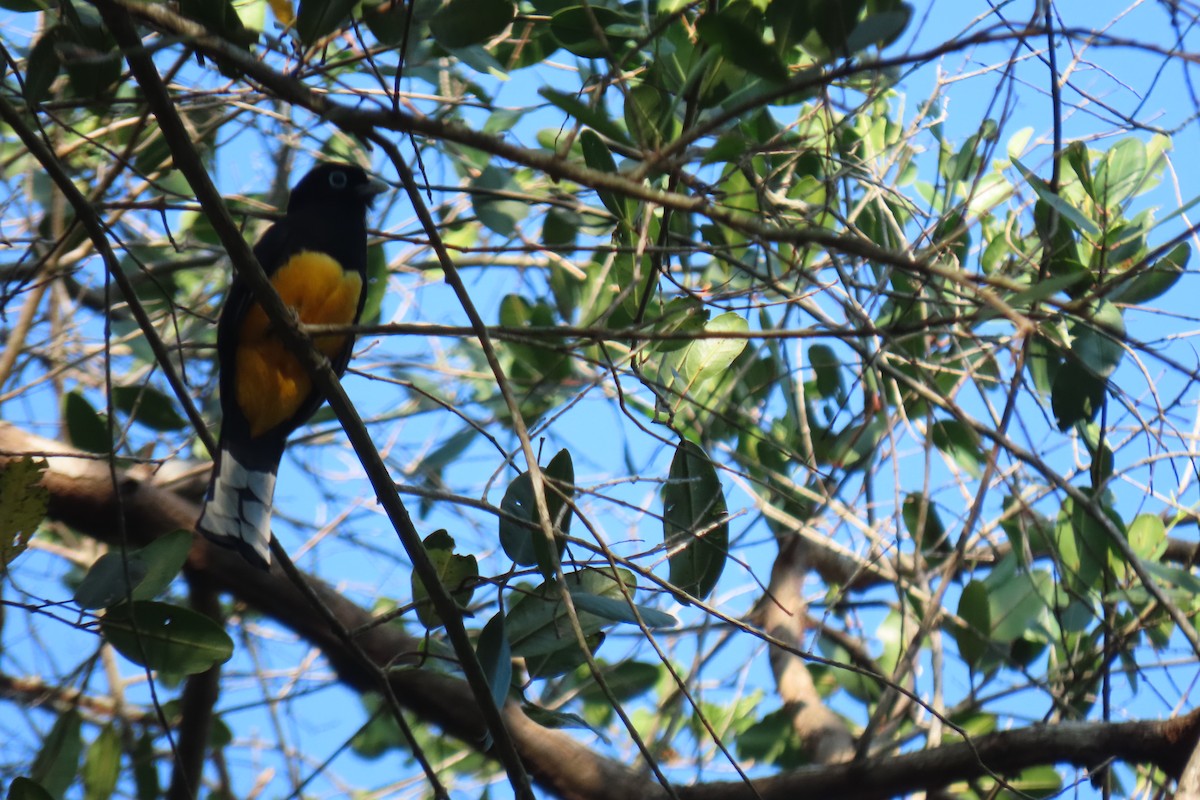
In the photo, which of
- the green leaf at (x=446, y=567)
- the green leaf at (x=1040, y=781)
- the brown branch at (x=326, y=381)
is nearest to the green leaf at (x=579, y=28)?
the brown branch at (x=326, y=381)

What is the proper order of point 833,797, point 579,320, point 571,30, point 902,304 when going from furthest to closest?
1. point 579,320
2. point 902,304
3. point 833,797
4. point 571,30

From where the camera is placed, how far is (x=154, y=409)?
3.71 m

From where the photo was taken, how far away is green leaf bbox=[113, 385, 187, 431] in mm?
3701

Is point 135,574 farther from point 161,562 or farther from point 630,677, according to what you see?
point 630,677

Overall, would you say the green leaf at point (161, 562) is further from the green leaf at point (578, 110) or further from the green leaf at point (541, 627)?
the green leaf at point (578, 110)

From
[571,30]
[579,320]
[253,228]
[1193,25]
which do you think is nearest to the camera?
[1193,25]

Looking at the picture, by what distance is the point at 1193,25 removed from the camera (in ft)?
6.67

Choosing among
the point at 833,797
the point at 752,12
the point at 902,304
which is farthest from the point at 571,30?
the point at 833,797

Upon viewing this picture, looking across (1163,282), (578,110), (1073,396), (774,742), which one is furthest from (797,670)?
(578,110)

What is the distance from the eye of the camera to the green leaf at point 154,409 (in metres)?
3.70

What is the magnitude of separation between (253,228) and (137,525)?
185 centimetres

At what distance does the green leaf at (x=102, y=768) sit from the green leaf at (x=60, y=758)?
0.09 meters

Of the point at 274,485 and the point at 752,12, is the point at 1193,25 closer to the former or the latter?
the point at 752,12

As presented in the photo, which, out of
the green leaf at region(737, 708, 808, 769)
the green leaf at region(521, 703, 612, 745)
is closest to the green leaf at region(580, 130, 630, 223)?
the green leaf at region(521, 703, 612, 745)
